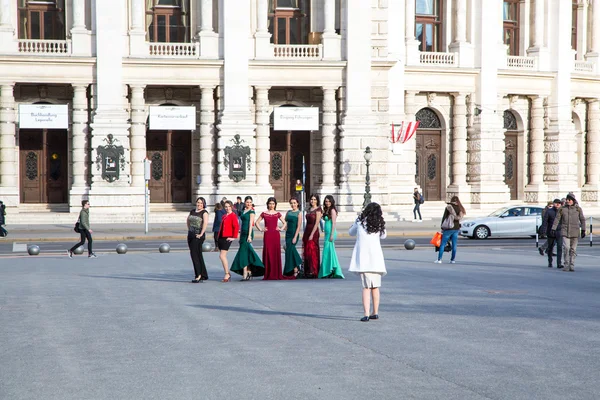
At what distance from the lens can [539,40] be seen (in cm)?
5141

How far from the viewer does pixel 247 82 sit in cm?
4503

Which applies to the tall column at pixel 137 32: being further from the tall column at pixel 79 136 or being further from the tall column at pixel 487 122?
the tall column at pixel 487 122

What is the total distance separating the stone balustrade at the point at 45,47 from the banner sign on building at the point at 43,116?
8.24 feet

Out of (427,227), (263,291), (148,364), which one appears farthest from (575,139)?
(148,364)

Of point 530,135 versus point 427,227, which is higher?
point 530,135

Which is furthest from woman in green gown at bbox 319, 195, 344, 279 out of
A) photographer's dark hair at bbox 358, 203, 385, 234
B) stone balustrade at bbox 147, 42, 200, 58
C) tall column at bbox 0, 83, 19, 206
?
tall column at bbox 0, 83, 19, 206

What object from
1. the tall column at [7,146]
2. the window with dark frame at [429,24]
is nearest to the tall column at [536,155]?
the window with dark frame at [429,24]

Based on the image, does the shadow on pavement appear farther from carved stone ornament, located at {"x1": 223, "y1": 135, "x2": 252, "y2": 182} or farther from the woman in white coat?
carved stone ornament, located at {"x1": 223, "y1": 135, "x2": 252, "y2": 182}

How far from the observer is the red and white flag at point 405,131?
46.1 metres

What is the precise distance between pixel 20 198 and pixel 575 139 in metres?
30.5

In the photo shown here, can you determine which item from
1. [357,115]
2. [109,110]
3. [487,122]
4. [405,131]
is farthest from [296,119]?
[487,122]

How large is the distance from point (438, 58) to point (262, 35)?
10.1m

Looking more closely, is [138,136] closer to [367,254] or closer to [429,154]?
[429,154]

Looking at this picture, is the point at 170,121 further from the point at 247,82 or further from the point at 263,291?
the point at 263,291
